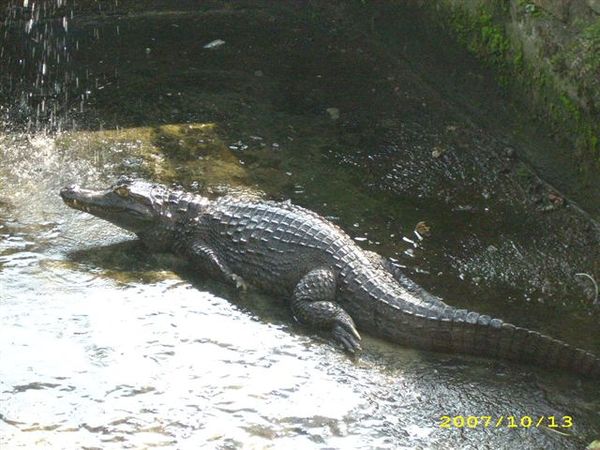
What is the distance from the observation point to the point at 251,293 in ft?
19.2

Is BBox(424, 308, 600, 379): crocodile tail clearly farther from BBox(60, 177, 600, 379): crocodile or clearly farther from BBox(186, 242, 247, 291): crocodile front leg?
BBox(186, 242, 247, 291): crocodile front leg

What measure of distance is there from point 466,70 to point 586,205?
204 centimetres

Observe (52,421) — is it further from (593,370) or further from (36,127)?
(36,127)

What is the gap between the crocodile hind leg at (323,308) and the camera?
17.6 feet

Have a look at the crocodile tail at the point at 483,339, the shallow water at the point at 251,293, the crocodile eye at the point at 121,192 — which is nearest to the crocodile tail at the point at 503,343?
the crocodile tail at the point at 483,339

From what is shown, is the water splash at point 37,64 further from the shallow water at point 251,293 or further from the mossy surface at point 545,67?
the mossy surface at point 545,67

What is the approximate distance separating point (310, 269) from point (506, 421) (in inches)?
65.0

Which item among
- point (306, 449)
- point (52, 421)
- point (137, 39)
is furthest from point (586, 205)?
point (137, 39)

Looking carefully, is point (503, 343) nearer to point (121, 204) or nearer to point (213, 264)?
point (213, 264)

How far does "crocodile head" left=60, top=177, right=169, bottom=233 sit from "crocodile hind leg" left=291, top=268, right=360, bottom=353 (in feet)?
4.24

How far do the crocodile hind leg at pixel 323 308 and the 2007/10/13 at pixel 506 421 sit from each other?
0.82m

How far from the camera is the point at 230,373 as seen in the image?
4.94m

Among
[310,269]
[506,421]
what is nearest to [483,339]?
[506,421]

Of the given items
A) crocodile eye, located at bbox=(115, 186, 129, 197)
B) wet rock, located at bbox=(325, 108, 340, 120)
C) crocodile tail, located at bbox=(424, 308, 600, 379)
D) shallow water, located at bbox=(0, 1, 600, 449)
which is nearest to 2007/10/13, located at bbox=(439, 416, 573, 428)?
shallow water, located at bbox=(0, 1, 600, 449)
